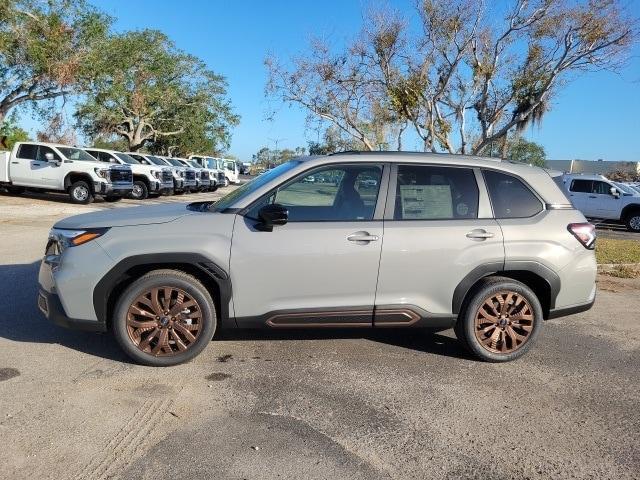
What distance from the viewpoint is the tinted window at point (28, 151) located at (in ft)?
61.8

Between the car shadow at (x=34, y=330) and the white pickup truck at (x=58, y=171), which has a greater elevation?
the white pickup truck at (x=58, y=171)

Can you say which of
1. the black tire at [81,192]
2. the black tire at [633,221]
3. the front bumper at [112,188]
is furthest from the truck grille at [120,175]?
the black tire at [633,221]

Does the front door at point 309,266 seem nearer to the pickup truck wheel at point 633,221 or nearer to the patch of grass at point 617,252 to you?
the patch of grass at point 617,252

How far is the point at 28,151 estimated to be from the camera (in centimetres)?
1895

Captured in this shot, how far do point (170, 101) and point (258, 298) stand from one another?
37166mm

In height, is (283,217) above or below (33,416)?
above

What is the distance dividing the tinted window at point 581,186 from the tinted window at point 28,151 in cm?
1895

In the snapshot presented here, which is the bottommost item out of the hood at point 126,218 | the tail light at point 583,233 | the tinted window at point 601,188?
the hood at point 126,218

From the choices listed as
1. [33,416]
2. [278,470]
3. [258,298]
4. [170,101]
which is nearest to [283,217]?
[258,298]

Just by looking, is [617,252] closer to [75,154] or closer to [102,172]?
[102,172]

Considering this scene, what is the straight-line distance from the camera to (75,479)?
283 centimetres

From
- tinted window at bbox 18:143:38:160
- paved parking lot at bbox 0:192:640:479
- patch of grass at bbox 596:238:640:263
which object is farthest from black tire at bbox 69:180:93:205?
patch of grass at bbox 596:238:640:263

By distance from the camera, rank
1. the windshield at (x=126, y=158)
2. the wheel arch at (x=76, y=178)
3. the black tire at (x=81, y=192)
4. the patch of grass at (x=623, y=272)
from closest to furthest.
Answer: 1. the patch of grass at (x=623, y=272)
2. the wheel arch at (x=76, y=178)
3. the black tire at (x=81, y=192)
4. the windshield at (x=126, y=158)

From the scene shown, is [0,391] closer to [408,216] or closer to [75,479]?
[75,479]
